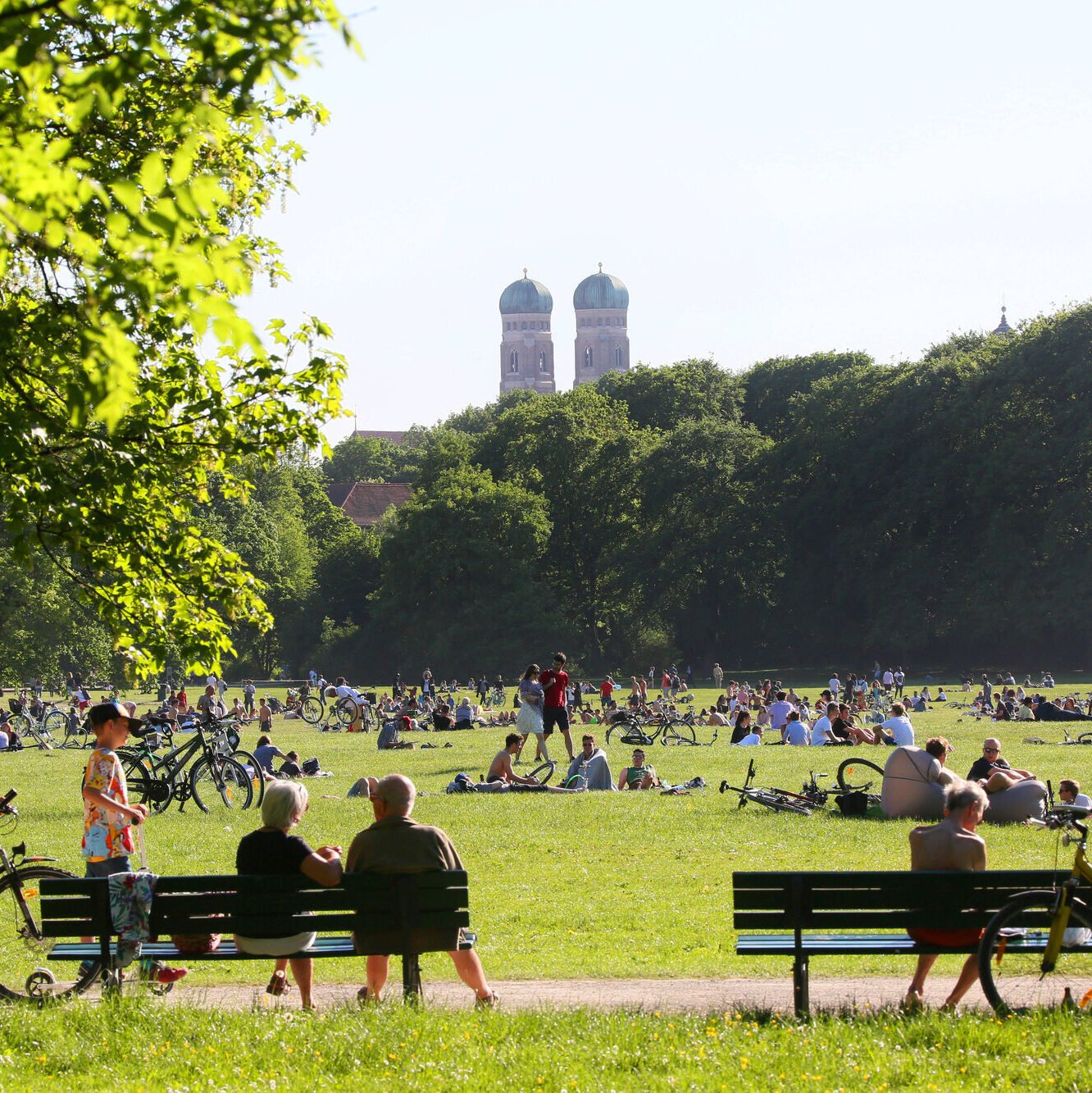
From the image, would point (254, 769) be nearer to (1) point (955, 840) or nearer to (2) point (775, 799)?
(2) point (775, 799)

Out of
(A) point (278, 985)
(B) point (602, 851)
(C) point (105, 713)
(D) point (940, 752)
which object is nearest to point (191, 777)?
(B) point (602, 851)

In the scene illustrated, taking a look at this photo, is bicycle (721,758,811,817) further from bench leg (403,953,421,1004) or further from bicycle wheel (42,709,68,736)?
bicycle wheel (42,709,68,736)

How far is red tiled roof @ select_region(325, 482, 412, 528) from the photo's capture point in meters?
118

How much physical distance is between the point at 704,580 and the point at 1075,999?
66635mm

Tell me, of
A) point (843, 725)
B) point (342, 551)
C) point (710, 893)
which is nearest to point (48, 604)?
point (843, 725)

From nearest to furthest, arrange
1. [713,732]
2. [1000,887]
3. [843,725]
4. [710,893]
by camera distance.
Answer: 1. [1000,887]
2. [710,893]
3. [843,725]
4. [713,732]

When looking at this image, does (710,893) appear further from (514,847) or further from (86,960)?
(86,960)

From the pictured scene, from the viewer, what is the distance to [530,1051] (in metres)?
6.79

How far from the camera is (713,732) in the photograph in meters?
34.6

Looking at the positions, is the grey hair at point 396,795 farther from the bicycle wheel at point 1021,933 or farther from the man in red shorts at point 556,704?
the man in red shorts at point 556,704

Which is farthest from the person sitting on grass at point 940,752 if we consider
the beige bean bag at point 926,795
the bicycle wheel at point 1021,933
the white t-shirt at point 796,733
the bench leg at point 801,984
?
the white t-shirt at point 796,733

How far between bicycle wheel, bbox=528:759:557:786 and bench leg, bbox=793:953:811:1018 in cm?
1283

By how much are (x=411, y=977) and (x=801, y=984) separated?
1877 millimetres

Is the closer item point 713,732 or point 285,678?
point 713,732
